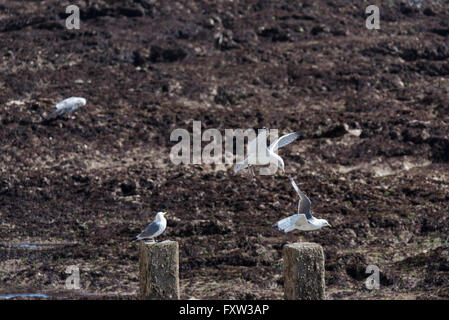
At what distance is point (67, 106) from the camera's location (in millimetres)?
23969

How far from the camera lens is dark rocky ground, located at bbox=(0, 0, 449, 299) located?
656 inches

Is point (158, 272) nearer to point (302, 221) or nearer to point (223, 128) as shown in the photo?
point (302, 221)

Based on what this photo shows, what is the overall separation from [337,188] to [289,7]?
12.9 metres

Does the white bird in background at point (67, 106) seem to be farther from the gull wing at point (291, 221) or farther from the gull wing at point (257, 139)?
the gull wing at point (291, 221)

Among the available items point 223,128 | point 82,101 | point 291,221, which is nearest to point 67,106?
point 82,101

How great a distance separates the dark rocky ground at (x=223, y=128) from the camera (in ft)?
54.6

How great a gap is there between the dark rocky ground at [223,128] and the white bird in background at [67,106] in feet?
0.73

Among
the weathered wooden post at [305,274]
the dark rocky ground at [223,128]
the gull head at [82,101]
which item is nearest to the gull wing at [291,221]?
the weathered wooden post at [305,274]

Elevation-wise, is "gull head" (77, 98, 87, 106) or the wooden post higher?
the wooden post

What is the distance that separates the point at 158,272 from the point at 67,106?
1508 cm

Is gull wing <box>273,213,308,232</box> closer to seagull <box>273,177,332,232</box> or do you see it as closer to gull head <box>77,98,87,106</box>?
seagull <box>273,177,332,232</box>

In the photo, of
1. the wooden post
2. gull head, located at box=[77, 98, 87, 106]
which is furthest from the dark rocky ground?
the wooden post

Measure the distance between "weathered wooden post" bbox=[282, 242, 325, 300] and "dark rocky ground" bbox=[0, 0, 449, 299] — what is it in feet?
18.2

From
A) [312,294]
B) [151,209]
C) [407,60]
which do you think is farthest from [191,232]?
[407,60]
